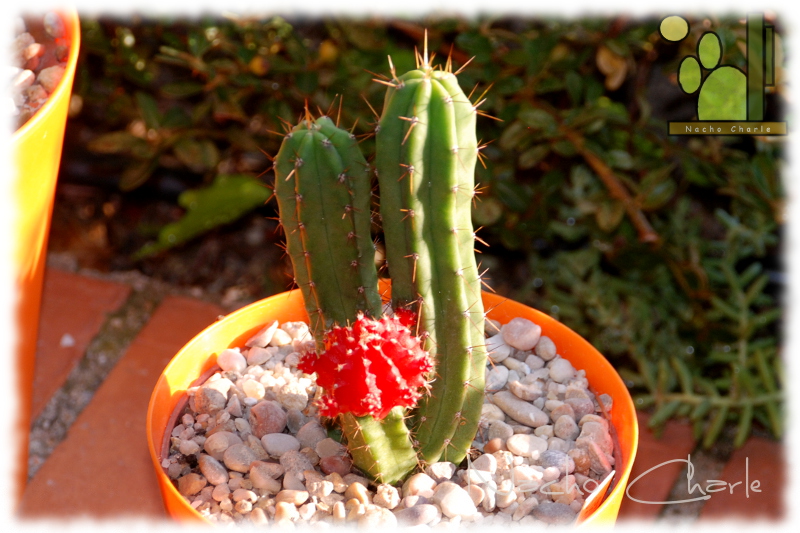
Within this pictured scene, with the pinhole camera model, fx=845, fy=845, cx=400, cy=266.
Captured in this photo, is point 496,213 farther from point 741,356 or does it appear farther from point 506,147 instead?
point 741,356

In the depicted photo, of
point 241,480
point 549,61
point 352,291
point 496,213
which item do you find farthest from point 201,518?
point 549,61

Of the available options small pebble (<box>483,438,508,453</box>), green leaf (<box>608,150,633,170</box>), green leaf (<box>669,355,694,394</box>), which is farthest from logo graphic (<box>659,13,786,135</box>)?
small pebble (<box>483,438,508,453</box>)

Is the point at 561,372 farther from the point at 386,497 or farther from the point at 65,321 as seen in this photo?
the point at 65,321

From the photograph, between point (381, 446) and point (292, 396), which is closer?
point (381, 446)

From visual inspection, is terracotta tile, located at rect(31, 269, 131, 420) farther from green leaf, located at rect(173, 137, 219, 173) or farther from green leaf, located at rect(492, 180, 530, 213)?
green leaf, located at rect(492, 180, 530, 213)

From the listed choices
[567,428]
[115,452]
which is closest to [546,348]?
[567,428]
